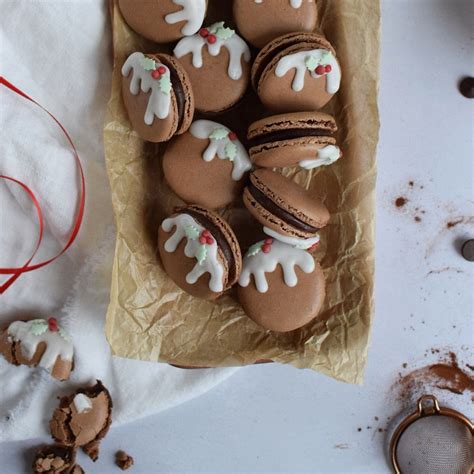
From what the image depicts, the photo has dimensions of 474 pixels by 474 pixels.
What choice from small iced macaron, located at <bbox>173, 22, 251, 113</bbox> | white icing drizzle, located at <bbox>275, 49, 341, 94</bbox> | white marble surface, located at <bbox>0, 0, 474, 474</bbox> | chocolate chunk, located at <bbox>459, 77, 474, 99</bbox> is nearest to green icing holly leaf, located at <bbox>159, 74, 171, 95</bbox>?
small iced macaron, located at <bbox>173, 22, 251, 113</bbox>

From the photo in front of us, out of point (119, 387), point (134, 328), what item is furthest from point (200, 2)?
point (119, 387)

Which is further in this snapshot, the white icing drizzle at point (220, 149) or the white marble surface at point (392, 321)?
the white marble surface at point (392, 321)

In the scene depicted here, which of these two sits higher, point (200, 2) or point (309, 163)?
point (200, 2)

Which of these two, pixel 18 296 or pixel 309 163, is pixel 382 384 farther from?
pixel 18 296

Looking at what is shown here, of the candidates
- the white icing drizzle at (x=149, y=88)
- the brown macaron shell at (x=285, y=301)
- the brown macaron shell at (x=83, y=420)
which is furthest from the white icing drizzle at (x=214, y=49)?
the brown macaron shell at (x=83, y=420)

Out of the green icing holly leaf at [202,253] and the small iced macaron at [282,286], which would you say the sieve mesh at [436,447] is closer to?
the small iced macaron at [282,286]

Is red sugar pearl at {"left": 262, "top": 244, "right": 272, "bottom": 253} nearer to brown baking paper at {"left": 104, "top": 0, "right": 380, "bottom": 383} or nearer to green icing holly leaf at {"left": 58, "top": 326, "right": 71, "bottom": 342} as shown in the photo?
brown baking paper at {"left": 104, "top": 0, "right": 380, "bottom": 383}
